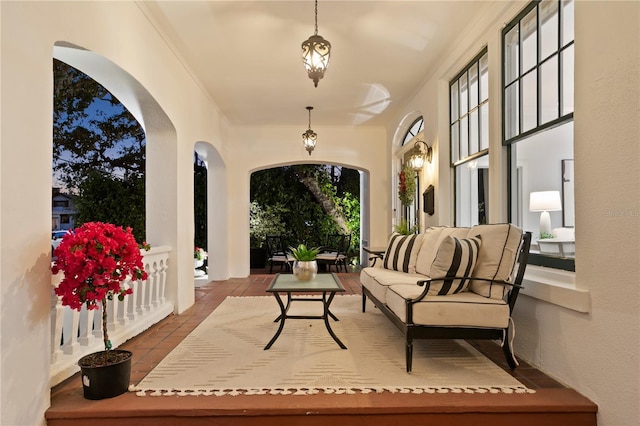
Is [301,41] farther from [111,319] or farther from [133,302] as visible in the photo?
[111,319]

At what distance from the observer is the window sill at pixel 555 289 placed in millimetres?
2396

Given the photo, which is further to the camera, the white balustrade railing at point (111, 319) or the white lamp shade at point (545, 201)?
the white lamp shade at point (545, 201)

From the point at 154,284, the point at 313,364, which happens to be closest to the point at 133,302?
the point at 154,284

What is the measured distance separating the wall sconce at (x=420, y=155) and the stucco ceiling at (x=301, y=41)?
912mm

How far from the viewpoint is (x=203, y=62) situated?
4.85m

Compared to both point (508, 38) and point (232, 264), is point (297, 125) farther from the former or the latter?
point (508, 38)

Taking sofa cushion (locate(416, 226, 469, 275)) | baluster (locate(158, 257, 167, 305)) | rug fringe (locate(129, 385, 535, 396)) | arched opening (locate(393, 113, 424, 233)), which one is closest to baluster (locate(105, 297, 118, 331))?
baluster (locate(158, 257, 167, 305))

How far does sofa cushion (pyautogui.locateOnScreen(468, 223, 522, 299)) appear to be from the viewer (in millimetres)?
2840

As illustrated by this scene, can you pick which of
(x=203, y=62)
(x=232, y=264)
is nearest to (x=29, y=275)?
(x=203, y=62)

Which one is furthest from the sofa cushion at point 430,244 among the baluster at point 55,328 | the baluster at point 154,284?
the baluster at point 55,328

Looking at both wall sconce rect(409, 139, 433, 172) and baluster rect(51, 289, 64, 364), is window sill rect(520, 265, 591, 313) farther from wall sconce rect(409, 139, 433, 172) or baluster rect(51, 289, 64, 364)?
baluster rect(51, 289, 64, 364)

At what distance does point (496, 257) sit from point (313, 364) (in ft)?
5.05

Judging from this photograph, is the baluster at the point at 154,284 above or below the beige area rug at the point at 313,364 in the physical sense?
above

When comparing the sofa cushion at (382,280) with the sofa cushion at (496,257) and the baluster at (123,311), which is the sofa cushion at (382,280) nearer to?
the sofa cushion at (496,257)
